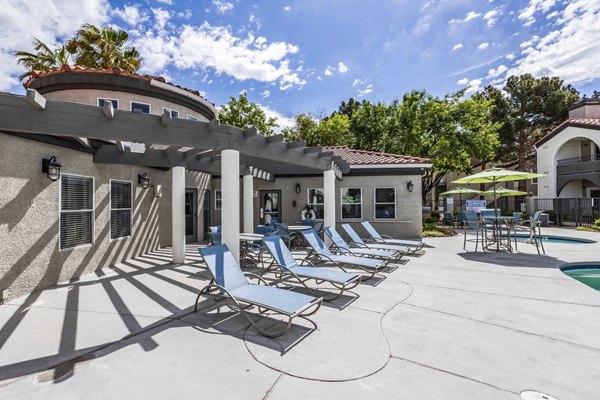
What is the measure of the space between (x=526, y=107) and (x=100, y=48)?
3813cm

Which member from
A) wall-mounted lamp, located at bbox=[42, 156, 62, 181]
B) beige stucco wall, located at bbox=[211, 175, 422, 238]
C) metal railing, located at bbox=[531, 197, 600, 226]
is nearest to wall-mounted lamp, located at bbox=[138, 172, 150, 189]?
wall-mounted lamp, located at bbox=[42, 156, 62, 181]

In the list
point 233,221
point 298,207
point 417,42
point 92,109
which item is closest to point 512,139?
point 417,42

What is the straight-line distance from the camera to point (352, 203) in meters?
14.2

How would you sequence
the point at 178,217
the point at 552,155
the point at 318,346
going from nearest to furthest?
1. the point at 318,346
2. the point at 178,217
3. the point at 552,155

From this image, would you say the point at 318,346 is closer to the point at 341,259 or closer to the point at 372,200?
the point at 341,259

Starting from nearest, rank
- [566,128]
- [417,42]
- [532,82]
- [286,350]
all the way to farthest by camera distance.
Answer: [286,350], [417,42], [566,128], [532,82]

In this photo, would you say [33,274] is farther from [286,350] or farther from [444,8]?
[444,8]

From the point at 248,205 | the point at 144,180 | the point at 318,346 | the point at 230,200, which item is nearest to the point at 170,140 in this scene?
the point at 230,200

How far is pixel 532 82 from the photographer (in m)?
29.0

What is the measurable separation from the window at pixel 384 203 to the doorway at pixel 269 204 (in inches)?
201

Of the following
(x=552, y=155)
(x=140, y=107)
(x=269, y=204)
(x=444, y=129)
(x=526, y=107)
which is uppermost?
(x=526, y=107)

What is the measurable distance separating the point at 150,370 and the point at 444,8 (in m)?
15.2

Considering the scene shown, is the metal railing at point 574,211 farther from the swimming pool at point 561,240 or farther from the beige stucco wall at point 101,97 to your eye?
the beige stucco wall at point 101,97

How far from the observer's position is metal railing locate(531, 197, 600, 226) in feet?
66.9
